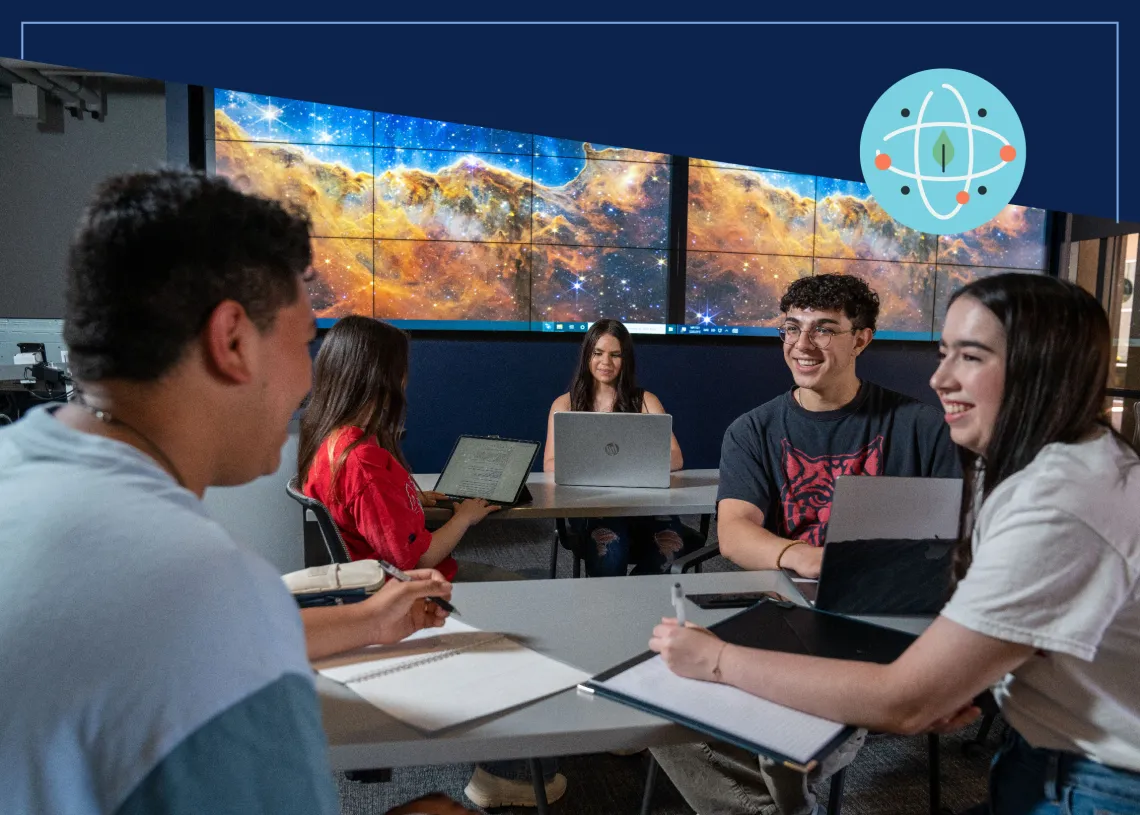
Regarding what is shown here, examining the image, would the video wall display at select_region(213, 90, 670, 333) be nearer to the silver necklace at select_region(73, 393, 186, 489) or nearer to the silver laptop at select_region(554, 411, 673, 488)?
the silver laptop at select_region(554, 411, 673, 488)

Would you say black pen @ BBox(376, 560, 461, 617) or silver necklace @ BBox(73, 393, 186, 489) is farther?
black pen @ BBox(376, 560, 461, 617)

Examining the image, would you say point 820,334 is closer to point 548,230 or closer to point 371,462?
point 371,462

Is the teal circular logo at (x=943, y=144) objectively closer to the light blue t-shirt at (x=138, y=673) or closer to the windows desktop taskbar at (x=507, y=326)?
the windows desktop taskbar at (x=507, y=326)

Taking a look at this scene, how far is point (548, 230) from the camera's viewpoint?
5.45 metres

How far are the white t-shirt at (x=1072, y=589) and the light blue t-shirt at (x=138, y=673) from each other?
0.83 meters

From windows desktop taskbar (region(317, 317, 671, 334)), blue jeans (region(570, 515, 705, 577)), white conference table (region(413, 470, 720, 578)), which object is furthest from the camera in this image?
windows desktop taskbar (region(317, 317, 671, 334))

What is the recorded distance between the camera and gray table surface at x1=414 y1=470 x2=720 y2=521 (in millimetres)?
2779

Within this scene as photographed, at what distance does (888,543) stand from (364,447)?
1279 mm

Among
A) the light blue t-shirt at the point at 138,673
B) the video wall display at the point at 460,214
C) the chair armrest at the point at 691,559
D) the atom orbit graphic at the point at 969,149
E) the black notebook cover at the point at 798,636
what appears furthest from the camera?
the video wall display at the point at 460,214

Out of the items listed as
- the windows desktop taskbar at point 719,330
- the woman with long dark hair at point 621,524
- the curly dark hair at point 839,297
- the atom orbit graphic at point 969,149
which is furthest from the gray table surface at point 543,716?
the windows desktop taskbar at point 719,330

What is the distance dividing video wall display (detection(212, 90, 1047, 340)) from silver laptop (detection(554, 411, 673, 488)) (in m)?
2.43

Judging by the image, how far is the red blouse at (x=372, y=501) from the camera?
A: 6.84 feet

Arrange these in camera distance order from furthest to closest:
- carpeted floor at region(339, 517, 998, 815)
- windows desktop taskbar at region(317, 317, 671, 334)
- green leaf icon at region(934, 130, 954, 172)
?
windows desktop taskbar at region(317, 317, 671, 334) < green leaf icon at region(934, 130, 954, 172) < carpeted floor at region(339, 517, 998, 815)

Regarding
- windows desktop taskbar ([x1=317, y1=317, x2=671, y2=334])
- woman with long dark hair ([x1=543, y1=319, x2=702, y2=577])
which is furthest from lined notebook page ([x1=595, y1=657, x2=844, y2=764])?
windows desktop taskbar ([x1=317, y1=317, x2=671, y2=334])
